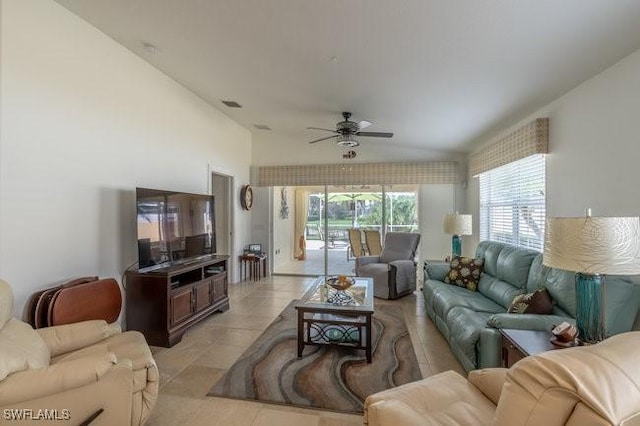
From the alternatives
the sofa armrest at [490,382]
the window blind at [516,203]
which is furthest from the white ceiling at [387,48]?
the sofa armrest at [490,382]

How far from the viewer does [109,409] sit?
166 centimetres

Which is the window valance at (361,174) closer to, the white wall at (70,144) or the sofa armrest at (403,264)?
the sofa armrest at (403,264)

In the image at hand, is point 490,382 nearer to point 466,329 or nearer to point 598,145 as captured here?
point 466,329

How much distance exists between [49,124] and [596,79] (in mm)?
4503

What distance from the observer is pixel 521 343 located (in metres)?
1.91

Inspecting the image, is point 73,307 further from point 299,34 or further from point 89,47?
point 299,34

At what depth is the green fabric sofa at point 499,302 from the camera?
2.14m

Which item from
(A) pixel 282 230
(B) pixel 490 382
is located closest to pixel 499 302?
(B) pixel 490 382

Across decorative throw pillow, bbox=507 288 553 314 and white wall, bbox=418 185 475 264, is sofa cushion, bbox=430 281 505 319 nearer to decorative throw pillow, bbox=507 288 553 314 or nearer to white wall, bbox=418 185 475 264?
decorative throw pillow, bbox=507 288 553 314

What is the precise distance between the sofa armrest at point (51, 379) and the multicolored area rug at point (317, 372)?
39.2 inches

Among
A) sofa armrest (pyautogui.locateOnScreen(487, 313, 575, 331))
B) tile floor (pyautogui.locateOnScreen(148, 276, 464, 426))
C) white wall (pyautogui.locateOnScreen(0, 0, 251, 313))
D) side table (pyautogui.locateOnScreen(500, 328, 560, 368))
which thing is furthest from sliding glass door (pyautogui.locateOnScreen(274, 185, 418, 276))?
side table (pyautogui.locateOnScreen(500, 328, 560, 368))

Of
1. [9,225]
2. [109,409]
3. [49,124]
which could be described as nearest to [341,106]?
[49,124]

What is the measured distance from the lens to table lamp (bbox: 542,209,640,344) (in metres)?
1.62

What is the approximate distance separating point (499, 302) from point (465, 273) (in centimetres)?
76
